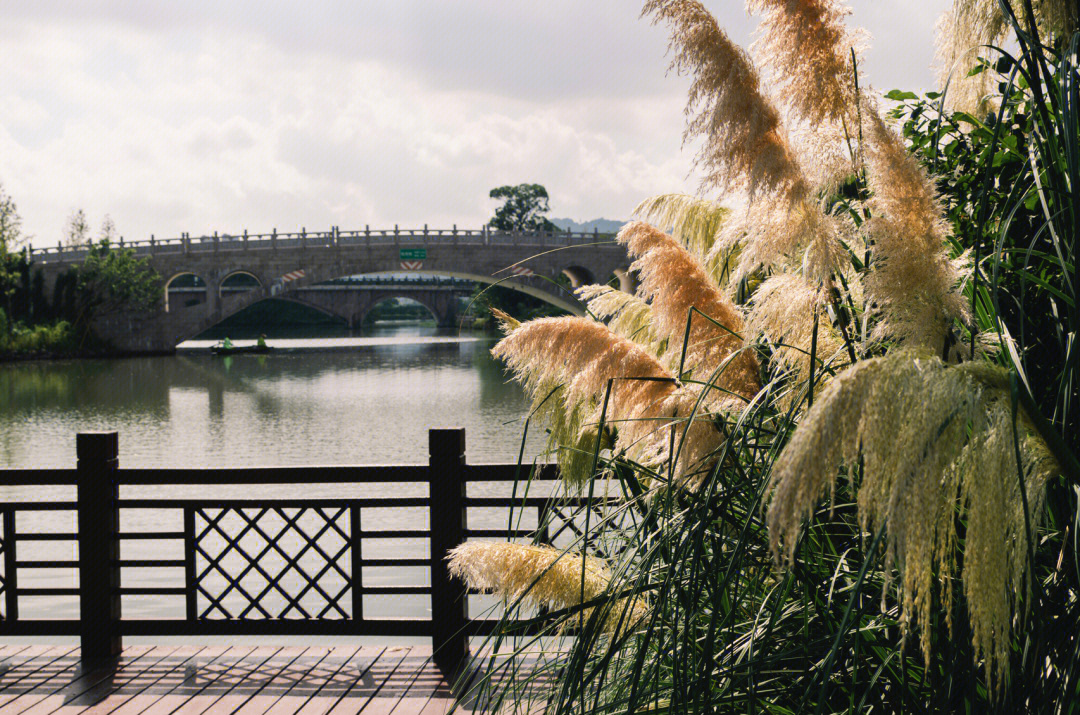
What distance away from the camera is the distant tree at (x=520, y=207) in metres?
59.8

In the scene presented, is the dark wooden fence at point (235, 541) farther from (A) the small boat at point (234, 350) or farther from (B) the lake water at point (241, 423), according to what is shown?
(A) the small boat at point (234, 350)

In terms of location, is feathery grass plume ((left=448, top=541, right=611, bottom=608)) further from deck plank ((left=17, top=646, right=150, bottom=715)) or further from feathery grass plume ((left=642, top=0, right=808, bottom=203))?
deck plank ((left=17, top=646, right=150, bottom=715))

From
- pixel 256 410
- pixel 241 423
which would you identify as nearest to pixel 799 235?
pixel 241 423

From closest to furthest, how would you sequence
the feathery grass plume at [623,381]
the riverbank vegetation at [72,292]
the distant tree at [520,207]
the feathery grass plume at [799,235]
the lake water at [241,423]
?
the feathery grass plume at [799,235] < the feathery grass plume at [623,381] < the lake water at [241,423] < the riverbank vegetation at [72,292] < the distant tree at [520,207]

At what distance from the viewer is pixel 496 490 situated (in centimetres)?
993

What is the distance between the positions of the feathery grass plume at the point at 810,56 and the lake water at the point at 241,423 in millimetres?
2222

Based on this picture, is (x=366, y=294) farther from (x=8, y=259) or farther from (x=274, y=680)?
(x=274, y=680)

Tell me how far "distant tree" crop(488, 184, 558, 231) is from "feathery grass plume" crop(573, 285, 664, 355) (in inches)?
2258

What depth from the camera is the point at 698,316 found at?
5.82ft

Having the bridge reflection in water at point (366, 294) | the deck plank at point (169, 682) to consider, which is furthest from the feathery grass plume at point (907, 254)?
the bridge reflection in water at point (366, 294)

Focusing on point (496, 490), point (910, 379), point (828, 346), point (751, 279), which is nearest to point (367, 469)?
point (751, 279)

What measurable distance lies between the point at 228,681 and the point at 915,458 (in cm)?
288

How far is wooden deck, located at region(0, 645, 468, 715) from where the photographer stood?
297cm

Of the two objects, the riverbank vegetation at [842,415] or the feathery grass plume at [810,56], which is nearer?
the riverbank vegetation at [842,415]
